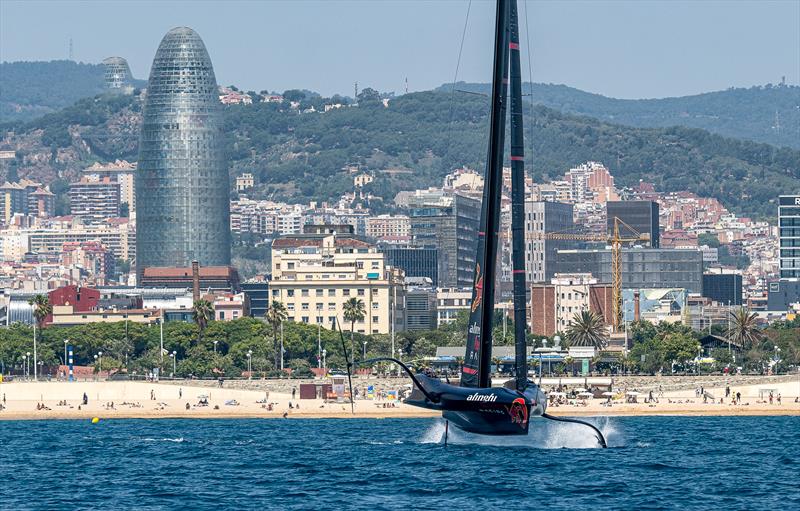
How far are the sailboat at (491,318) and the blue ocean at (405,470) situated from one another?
2.31 meters

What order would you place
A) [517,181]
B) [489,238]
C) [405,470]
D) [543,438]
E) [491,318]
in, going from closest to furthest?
[405,470]
[491,318]
[489,238]
[517,181]
[543,438]

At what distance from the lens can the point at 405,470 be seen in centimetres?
8275

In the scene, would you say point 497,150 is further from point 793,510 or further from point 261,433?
point 261,433

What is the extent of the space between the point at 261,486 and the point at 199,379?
4307 inches

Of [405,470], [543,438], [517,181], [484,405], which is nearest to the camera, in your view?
[484,405]

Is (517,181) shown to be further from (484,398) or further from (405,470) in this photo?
(405,470)

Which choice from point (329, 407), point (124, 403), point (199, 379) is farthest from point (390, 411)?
point (199, 379)

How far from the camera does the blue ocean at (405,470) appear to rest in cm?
7294

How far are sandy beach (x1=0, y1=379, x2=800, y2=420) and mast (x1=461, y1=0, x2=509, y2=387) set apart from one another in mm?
53424

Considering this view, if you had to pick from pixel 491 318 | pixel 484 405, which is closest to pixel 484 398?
pixel 484 405

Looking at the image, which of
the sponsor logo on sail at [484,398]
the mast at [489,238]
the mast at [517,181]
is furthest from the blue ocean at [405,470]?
the mast at [517,181]

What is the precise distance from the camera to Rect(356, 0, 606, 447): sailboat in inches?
3201

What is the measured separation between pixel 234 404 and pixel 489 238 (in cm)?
7891

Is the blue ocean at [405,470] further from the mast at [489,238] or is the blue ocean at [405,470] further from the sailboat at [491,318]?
the mast at [489,238]
